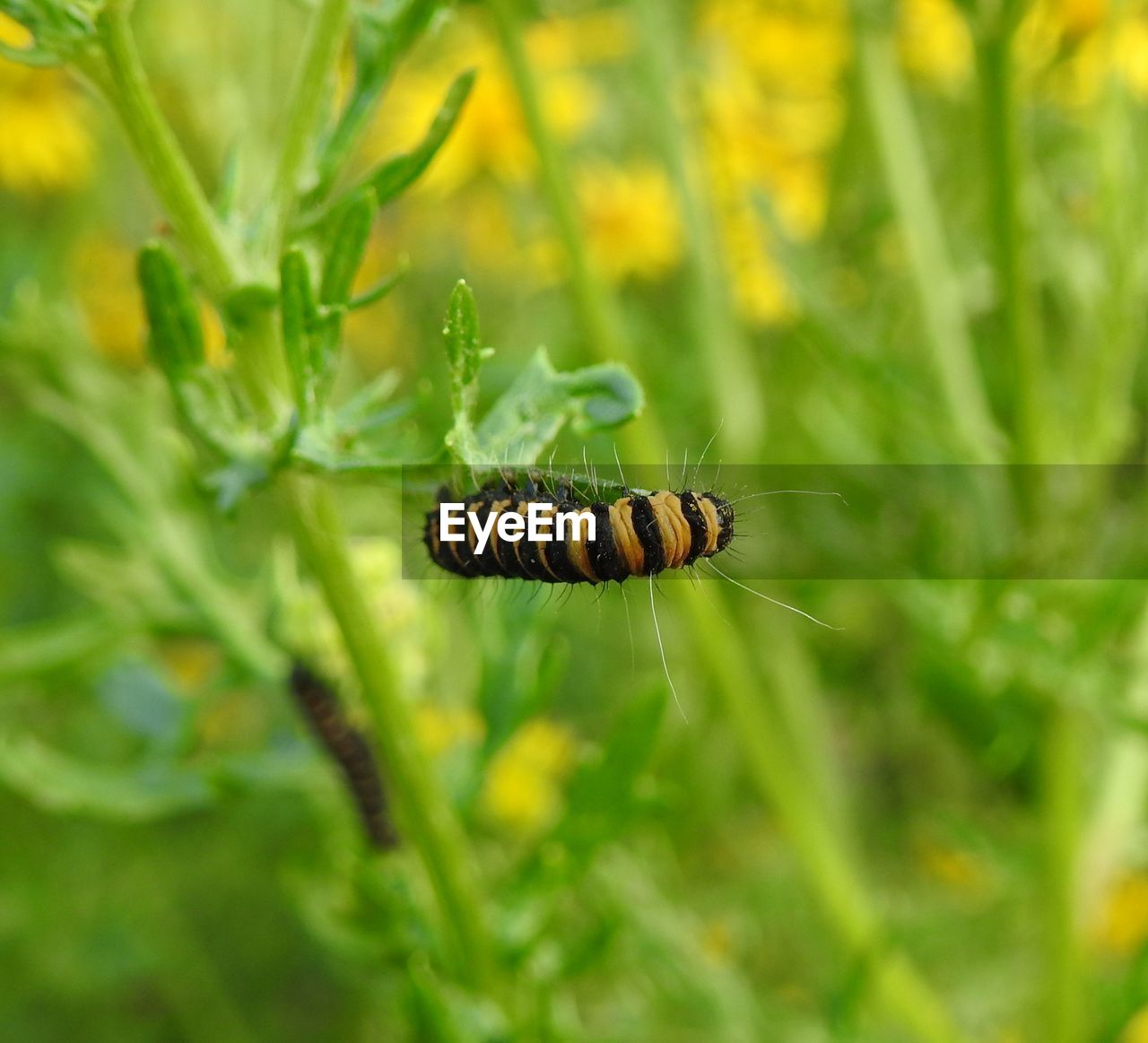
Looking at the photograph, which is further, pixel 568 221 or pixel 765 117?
pixel 765 117

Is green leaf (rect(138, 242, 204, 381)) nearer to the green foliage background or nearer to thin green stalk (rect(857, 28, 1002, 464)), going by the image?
the green foliage background

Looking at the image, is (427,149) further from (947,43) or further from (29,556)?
(29,556)

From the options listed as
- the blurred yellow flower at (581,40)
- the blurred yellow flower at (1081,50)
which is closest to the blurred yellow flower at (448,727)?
the blurred yellow flower at (1081,50)

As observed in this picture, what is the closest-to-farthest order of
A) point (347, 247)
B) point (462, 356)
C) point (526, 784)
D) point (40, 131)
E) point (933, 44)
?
1. point (462, 356)
2. point (347, 247)
3. point (526, 784)
4. point (933, 44)
5. point (40, 131)

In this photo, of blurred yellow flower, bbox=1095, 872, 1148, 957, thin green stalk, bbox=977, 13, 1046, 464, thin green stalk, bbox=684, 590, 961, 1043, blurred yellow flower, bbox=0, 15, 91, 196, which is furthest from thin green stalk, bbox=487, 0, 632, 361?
blurred yellow flower, bbox=0, 15, 91, 196

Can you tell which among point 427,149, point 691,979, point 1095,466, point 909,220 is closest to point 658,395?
point 909,220

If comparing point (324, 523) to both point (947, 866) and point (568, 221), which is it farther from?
point (947, 866)

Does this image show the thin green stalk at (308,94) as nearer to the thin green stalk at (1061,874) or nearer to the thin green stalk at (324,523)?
the thin green stalk at (324,523)

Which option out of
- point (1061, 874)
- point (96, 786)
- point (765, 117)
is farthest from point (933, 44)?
point (96, 786)
